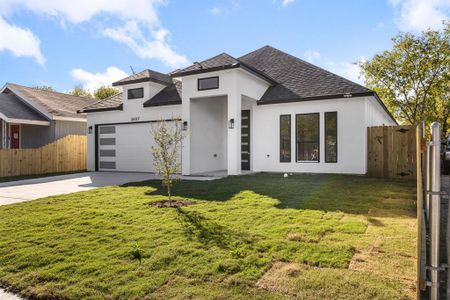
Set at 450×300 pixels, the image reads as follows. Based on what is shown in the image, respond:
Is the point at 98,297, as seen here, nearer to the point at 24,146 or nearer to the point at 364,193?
the point at 364,193

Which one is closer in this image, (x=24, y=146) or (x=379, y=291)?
→ (x=379, y=291)

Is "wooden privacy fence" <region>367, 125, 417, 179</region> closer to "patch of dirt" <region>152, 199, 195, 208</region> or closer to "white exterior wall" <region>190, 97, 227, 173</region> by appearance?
"white exterior wall" <region>190, 97, 227, 173</region>

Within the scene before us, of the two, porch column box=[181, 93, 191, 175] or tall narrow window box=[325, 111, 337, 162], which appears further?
porch column box=[181, 93, 191, 175]

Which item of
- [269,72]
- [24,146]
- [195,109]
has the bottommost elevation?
[24,146]

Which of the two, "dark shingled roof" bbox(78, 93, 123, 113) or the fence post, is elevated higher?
"dark shingled roof" bbox(78, 93, 123, 113)

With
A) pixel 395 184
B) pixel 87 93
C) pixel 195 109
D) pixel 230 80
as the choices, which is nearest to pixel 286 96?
pixel 230 80

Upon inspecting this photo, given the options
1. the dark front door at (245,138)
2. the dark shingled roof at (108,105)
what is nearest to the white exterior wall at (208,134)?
the dark front door at (245,138)

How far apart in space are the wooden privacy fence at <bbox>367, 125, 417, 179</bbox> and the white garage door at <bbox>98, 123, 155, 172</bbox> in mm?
9768

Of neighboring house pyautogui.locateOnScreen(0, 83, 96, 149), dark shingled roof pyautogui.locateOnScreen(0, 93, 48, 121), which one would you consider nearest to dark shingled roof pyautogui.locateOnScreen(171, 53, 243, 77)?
neighboring house pyautogui.locateOnScreen(0, 83, 96, 149)

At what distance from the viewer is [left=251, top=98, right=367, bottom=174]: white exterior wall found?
40.7 ft

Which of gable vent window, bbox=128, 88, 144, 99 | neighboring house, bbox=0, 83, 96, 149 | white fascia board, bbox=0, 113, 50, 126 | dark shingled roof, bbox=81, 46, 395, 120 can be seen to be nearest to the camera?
dark shingled roof, bbox=81, 46, 395, 120

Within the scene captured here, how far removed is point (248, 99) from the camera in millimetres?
14086

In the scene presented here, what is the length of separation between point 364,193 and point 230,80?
6819mm

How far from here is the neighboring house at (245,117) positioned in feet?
41.5
